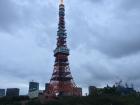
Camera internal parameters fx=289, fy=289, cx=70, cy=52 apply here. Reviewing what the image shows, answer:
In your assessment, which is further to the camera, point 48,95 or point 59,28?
point 59,28

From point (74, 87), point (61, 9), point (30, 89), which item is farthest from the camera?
point (30, 89)

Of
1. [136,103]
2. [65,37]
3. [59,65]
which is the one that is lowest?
[136,103]

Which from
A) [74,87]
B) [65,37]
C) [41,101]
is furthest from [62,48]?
[41,101]

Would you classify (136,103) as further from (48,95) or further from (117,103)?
(48,95)

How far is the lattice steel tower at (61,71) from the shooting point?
119938 mm

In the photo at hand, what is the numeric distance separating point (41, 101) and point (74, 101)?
1306cm

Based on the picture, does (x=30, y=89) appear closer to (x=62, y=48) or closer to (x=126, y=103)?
(x=62, y=48)

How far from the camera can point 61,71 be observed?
12400cm

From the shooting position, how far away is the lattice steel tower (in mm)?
119938

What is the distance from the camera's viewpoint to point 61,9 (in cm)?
13200

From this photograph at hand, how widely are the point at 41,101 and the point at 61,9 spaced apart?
45.7m

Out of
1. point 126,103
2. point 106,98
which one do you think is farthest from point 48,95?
point 126,103

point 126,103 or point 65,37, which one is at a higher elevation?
point 65,37

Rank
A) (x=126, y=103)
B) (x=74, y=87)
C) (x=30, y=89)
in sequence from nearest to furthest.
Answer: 1. (x=126, y=103)
2. (x=74, y=87)
3. (x=30, y=89)
